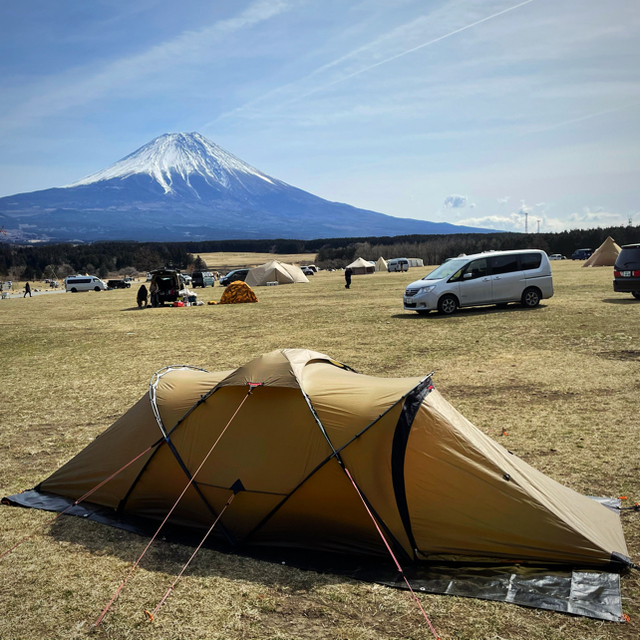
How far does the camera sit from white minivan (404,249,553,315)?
19203 millimetres

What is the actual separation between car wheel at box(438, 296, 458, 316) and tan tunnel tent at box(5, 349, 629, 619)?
45.3 feet

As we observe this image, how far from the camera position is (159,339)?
1705 cm

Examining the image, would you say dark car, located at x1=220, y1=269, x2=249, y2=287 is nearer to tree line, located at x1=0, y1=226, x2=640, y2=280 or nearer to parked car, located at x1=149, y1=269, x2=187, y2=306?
parked car, located at x1=149, y1=269, x2=187, y2=306

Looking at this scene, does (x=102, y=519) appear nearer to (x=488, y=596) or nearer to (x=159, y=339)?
(x=488, y=596)

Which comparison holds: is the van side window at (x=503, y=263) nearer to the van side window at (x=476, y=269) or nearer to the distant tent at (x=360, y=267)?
the van side window at (x=476, y=269)

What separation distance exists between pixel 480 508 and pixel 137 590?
261 centimetres

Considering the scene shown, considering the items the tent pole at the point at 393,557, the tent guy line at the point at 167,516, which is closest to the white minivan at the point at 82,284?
the tent guy line at the point at 167,516

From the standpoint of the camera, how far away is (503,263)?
1930 cm

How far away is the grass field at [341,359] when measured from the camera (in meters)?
3.85

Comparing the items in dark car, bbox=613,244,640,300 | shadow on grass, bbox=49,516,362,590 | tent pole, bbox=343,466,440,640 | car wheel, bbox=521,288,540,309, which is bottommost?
shadow on grass, bbox=49,516,362,590

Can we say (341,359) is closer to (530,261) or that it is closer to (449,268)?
(449,268)

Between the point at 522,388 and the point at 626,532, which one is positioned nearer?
the point at 626,532

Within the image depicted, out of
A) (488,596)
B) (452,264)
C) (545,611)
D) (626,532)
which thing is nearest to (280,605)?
(488,596)

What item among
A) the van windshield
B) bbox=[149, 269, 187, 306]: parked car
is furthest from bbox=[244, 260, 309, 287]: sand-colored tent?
the van windshield
